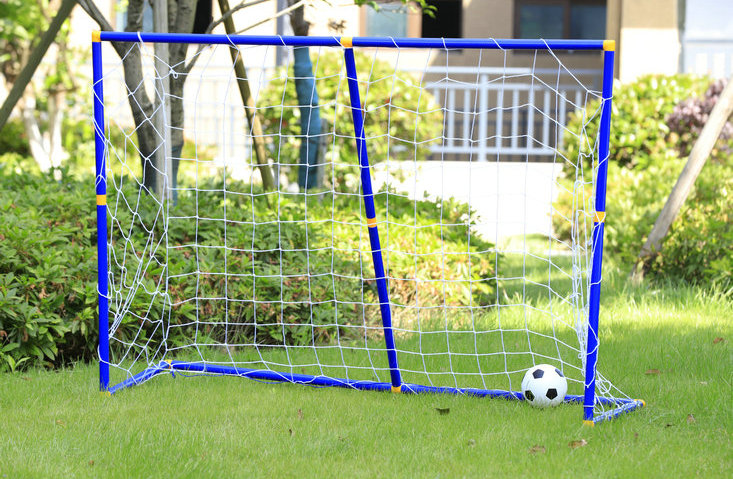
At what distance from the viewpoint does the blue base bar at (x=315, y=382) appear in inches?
177

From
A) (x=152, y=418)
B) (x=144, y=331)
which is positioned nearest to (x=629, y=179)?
(x=144, y=331)

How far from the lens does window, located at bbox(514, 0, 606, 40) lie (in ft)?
53.6

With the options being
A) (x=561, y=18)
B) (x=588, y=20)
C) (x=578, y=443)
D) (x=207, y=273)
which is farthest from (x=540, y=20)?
(x=578, y=443)

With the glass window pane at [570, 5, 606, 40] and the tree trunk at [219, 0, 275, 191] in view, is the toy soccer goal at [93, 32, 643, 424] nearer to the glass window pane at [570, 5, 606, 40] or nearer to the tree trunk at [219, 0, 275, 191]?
the tree trunk at [219, 0, 275, 191]

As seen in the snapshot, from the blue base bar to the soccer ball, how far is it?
0.11 meters

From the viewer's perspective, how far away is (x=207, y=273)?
5215 mm

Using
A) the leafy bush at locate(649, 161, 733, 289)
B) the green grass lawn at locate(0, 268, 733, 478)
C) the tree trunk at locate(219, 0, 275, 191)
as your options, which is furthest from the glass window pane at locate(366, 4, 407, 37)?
the green grass lawn at locate(0, 268, 733, 478)

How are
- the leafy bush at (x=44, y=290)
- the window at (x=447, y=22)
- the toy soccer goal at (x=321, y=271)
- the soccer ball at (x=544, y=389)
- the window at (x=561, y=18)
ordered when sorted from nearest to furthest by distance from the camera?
the soccer ball at (x=544, y=389), the toy soccer goal at (x=321, y=271), the leafy bush at (x=44, y=290), the window at (x=561, y=18), the window at (x=447, y=22)

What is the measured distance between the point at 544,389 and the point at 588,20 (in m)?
13.6

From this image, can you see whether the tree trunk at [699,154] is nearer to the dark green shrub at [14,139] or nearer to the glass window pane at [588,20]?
the glass window pane at [588,20]

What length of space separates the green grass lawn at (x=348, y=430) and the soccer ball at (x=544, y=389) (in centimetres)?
8

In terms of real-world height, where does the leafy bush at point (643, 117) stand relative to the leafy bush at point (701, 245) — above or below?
above

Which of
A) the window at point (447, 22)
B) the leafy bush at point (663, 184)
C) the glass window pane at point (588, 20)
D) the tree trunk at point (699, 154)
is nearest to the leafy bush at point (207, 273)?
the tree trunk at point (699, 154)

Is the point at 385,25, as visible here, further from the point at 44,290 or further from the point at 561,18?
the point at 44,290
